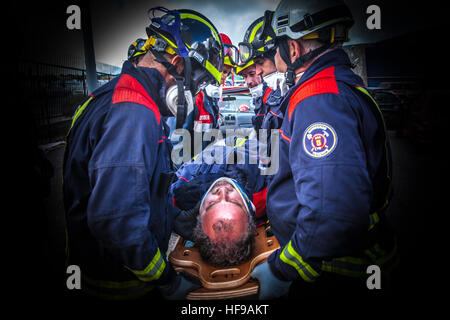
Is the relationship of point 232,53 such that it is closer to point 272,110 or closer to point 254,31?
point 254,31

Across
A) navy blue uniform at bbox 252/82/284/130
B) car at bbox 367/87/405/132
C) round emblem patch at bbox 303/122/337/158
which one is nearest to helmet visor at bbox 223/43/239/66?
navy blue uniform at bbox 252/82/284/130

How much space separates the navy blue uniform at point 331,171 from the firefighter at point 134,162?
70cm

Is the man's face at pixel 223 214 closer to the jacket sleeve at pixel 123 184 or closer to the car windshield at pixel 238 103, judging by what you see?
the jacket sleeve at pixel 123 184

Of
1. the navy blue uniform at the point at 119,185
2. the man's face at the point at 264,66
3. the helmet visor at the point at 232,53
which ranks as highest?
the helmet visor at the point at 232,53

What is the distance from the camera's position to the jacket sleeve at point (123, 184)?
3.46 feet

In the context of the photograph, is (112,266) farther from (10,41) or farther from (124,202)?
(10,41)

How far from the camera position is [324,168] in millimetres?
987

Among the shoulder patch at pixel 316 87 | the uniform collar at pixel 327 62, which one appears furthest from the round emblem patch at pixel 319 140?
the uniform collar at pixel 327 62

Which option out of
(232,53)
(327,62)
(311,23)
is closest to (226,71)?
(232,53)

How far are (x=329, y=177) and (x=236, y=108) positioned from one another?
279 centimetres

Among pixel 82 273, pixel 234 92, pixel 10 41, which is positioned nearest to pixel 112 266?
pixel 82 273

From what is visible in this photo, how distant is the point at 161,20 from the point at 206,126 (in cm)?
133

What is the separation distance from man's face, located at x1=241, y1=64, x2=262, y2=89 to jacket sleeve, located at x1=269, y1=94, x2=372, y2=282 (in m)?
1.92

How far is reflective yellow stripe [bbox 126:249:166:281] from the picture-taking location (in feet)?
3.87
